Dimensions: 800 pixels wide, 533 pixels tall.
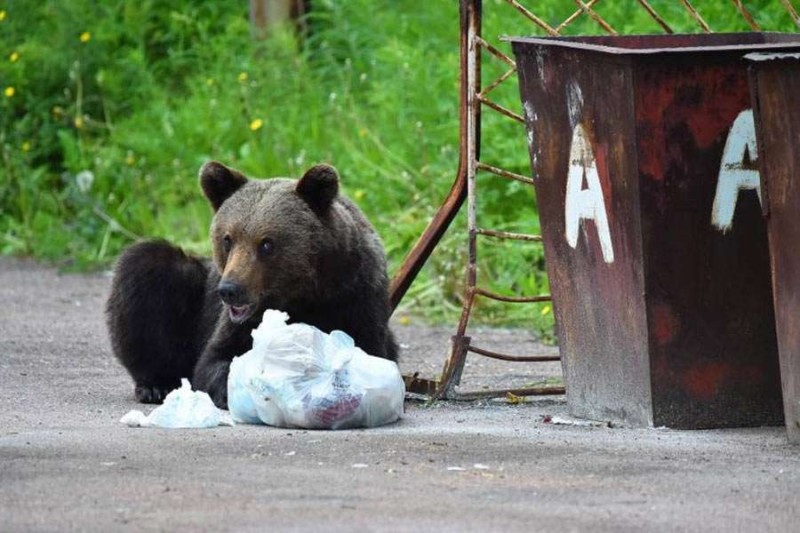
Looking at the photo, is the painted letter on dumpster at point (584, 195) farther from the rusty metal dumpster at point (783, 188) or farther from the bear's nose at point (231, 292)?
the bear's nose at point (231, 292)

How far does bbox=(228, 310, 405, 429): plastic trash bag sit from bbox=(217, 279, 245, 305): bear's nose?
0.50m

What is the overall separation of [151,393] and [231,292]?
2.90ft

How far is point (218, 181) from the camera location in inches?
292

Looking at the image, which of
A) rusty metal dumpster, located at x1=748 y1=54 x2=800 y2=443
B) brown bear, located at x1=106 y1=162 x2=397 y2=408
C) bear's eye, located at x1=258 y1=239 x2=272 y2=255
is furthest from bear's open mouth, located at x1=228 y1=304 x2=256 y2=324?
rusty metal dumpster, located at x1=748 y1=54 x2=800 y2=443

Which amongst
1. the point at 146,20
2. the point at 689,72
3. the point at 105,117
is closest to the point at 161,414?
the point at 689,72

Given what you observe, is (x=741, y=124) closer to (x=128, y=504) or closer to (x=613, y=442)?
(x=613, y=442)

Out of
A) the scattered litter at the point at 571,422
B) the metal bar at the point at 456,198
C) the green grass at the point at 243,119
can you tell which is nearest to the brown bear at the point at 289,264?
the metal bar at the point at 456,198

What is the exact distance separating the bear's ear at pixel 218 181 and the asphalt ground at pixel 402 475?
99 cm

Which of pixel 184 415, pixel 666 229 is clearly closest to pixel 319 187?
pixel 184 415

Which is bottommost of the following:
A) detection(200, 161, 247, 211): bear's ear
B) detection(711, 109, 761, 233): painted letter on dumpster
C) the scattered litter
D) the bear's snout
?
the scattered litter

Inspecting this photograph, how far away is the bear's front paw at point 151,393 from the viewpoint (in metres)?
7.60

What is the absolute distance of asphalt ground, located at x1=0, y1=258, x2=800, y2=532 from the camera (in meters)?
4.68

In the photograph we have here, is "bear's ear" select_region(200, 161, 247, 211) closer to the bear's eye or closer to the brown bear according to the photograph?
the brown bear

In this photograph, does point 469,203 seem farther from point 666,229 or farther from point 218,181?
point 666,229
